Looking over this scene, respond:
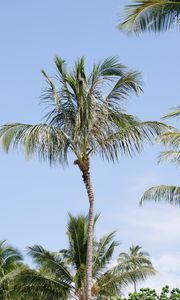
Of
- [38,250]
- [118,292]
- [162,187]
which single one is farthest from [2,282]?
[162,187]

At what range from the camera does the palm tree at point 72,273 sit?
19344 mm

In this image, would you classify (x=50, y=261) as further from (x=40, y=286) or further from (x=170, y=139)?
(x=170, y=139)

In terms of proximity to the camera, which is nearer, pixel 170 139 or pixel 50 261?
pixel 170 139

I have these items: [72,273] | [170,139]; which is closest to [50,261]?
[72,273]

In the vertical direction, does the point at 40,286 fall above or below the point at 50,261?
below

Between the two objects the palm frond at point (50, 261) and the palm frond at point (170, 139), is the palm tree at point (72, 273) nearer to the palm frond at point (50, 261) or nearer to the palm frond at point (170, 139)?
the palm frond at point (50, 261)

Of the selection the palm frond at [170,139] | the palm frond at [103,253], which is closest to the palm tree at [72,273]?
the palm frond at [103,253]

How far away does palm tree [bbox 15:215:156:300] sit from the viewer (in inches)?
762

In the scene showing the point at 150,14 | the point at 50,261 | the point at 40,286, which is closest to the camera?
the point at 150,14

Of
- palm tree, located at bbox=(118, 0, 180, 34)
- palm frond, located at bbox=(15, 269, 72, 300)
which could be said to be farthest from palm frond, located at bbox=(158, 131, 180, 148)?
palm frond, located at bbox=(15, 269, 72, 300)

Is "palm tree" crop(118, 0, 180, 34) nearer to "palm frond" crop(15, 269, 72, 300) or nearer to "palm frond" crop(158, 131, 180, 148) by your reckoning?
"palm frond" crop(158, 131, 180, 148)

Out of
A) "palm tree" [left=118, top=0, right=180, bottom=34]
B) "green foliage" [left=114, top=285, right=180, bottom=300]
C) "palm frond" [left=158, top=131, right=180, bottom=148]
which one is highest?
"palm tree" [left=118, top=0, right=180, bottom=34]

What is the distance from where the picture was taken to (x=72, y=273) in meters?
20.4

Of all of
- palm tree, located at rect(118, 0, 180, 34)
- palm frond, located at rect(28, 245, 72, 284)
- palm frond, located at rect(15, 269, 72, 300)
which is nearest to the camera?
palm tree, located at rect(118, 0, 180, 34)
